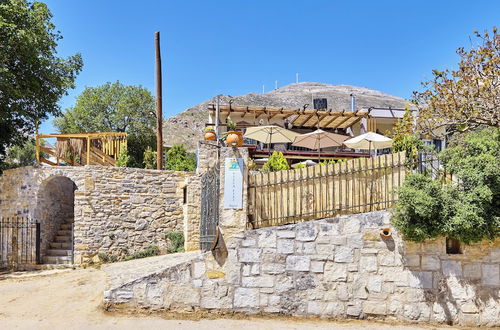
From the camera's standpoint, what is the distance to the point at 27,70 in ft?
41.5

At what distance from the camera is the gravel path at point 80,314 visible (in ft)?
19.8

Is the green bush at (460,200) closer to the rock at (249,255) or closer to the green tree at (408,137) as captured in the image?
the green tree at (408,137)

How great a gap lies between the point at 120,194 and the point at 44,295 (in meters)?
4.20

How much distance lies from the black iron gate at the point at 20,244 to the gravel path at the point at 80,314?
203 cm

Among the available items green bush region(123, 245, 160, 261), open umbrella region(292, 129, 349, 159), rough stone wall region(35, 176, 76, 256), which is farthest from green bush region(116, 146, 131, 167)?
open umbrella region(292, 129, 349, 159)

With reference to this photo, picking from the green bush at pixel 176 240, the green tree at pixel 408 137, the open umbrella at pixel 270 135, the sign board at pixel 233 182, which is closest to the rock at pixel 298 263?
the sign board at pixel 233 182

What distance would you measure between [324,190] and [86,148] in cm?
969

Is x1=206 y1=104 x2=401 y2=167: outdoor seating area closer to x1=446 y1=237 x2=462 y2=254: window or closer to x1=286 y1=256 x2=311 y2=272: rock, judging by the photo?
x1=446 y1=237 x2=462 y2=254: window

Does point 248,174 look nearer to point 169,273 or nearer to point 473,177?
point 169,273

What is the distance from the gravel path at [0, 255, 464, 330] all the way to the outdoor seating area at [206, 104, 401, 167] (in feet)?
20.1

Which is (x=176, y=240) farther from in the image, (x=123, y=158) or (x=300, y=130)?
(x=300, y=130)

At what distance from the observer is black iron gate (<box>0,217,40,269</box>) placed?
11.5 metres

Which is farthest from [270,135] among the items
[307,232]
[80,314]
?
[80,314]

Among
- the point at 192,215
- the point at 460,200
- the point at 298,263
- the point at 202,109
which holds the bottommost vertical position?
the point at 298,263
